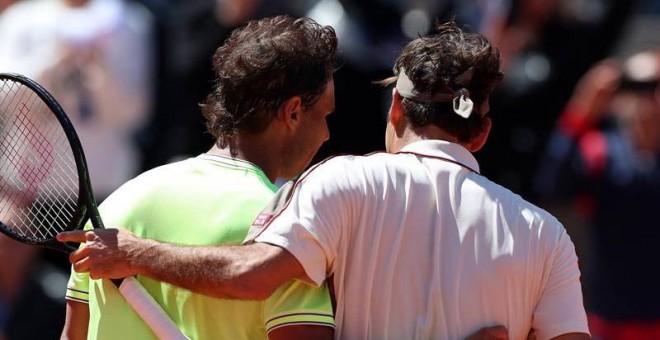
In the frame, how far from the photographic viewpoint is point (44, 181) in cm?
396

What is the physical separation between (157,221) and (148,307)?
0.70 feet

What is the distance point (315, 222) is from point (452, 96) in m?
0.49

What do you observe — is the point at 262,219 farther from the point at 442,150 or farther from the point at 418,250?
the point at 442,150

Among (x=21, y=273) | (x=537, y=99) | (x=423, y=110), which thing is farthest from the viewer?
(x=537, y=99)

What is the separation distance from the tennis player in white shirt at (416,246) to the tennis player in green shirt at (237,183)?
111mm

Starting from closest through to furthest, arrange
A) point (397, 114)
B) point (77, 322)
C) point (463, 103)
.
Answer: point (463, 103)
point (397, 114)
point (77, 322)

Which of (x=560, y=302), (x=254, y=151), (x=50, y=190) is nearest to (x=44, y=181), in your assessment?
(x=50, y=190)

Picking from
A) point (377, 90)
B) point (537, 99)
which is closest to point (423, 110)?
point (377, 90)

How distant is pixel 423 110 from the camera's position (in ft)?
10.8

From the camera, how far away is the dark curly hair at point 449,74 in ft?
10.8

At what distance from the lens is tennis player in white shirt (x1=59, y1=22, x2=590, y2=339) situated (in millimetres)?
3066

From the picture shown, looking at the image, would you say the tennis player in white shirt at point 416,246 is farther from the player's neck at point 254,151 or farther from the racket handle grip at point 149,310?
the player's neck at point 254,151

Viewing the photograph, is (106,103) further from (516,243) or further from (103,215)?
(516,243)

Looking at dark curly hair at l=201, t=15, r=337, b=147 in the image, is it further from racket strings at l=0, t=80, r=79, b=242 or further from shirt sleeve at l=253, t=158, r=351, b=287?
racket strings at l=0, t=80, r=79, b=242
